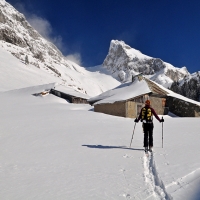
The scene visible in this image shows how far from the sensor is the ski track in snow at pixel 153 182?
3.57 meters

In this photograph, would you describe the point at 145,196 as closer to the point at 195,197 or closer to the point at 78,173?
the point at 195,197

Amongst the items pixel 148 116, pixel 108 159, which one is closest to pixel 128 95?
pixel 148 116

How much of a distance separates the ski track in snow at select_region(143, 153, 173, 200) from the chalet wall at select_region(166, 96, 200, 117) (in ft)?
79.2

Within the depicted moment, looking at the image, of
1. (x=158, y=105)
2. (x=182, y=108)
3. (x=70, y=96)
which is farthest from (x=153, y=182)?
(x=70, y=96)

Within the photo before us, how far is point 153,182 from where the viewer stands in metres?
4.20

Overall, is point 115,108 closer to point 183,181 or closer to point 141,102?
point 141,102

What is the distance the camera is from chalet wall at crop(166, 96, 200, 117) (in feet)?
91.2

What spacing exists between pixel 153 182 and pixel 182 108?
25.9 metres

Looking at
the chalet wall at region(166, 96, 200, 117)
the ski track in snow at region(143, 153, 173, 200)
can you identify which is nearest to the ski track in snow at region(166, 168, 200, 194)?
the ski track in snow at region(143, 153, 173, 200)

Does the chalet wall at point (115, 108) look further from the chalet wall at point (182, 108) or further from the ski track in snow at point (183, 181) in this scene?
the ski track in snow at point (183, 181)

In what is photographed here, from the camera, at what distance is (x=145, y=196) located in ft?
11.7

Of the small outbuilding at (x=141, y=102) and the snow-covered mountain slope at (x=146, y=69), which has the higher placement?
the snow-covered mountain slope at (x=146, y=69)

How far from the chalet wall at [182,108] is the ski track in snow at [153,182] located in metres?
24.1

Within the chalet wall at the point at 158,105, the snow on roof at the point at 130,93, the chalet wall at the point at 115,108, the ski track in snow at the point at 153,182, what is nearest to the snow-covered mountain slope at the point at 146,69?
the chalet wall at the point at 158,105
